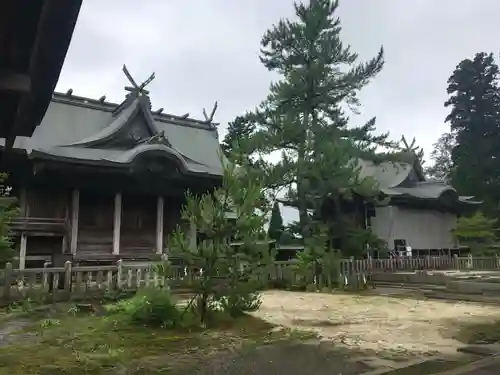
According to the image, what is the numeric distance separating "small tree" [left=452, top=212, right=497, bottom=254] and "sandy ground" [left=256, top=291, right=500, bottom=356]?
14.4 meters

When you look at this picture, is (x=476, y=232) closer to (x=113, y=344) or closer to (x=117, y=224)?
(x=117, y=224)

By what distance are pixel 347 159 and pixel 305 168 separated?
1.93 m

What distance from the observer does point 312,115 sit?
2266 centimetres

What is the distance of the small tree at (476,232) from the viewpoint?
25422mm

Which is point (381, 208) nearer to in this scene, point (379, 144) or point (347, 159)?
point (379, 144)

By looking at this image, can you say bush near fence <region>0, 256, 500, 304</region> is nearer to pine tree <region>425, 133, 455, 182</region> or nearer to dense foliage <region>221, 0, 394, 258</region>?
dense foliage <region>221, 0, 394, 258</region>

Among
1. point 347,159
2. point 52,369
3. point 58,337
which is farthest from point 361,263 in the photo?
point 52,369

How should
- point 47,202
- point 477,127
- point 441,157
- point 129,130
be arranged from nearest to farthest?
point 47,202
point 129,130
point 477,127
point 441,157

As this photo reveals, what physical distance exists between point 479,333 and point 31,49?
7706mm

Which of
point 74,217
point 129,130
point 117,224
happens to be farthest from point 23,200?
point 129,130

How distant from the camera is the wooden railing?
15.5m

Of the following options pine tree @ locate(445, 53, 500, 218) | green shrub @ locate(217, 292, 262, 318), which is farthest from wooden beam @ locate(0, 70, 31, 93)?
pine tree @ locate(445, 53, 500, 218)

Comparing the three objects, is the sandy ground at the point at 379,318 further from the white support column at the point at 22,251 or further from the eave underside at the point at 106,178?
the white support column at the point at 22,251

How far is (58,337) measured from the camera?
7.09m
